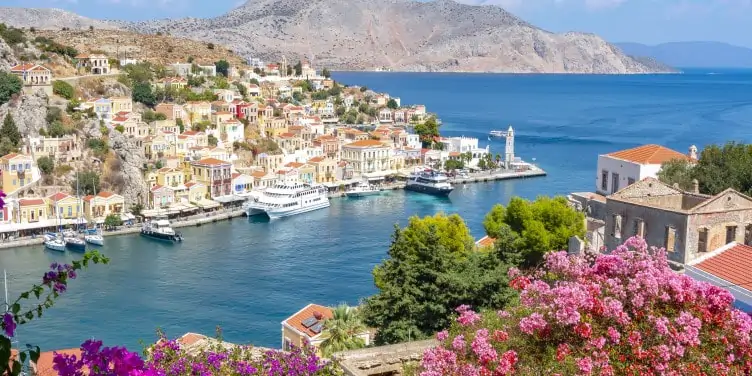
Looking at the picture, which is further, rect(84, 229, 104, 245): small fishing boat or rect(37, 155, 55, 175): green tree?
rect(37, 155, 55, 175): green tree

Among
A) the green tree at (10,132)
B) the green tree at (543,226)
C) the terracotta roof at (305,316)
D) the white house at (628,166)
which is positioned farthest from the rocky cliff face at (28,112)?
the white house at (628,166)

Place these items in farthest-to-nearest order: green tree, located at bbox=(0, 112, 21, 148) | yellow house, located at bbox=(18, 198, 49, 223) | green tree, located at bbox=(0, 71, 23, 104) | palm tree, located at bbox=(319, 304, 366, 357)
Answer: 1. green tree, located at bbox=(0, 71, 23, 104)
2. green tree, located at bbox=(0, 112, 21, 148)
3. yellow house, located at bbox=(18, 198, 49, 223)
4. palm tree, located at bbox=(319, 304, 366, 357)

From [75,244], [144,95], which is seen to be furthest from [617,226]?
[144,95]

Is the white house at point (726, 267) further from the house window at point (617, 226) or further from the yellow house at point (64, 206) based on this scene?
the yellow house at point (64, 206)

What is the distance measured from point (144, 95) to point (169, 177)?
1012 centimetres

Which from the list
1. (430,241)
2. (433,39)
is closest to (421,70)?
(433,39)

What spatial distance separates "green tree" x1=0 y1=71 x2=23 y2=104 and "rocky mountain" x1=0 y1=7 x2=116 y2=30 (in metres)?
113

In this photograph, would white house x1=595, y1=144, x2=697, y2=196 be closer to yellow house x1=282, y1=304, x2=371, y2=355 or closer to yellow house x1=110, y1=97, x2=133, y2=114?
yellow house x1=282, y1=304, x2=371, y2=355

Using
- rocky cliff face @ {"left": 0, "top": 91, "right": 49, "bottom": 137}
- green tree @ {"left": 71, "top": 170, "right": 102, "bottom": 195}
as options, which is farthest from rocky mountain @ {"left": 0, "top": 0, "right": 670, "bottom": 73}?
green tree @ {"left": 71, "top": 170, "right": 102, "bottom": 195}

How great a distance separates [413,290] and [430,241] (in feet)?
3.35

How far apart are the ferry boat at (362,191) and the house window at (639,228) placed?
2547 centimetres

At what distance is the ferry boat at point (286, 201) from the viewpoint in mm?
29125

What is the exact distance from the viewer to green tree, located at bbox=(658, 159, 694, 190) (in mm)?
12547

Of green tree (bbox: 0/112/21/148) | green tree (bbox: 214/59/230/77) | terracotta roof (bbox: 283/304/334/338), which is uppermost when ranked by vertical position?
green tree (bbox: 214/59/230/77)
